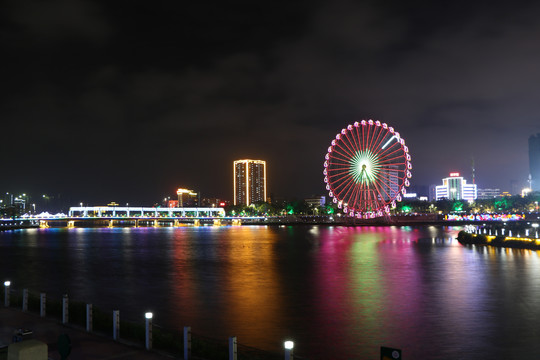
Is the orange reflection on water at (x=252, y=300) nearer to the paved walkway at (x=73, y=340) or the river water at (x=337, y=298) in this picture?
the river water at (x=337, y=298)

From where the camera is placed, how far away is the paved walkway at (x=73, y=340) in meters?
13.4

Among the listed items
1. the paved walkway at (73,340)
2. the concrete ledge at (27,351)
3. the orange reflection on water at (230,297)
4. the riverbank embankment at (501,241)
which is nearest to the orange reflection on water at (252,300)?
the orange reflection on water at (230,297)

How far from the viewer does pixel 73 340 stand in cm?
1518

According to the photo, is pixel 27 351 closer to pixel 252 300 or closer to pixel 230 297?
pixel 252 300

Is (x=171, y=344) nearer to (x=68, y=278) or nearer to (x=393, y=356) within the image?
(x=393, y=356)

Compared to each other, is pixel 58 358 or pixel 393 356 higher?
pixel 393 356

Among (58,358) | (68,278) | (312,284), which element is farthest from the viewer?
(68,278)

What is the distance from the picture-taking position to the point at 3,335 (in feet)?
51.0

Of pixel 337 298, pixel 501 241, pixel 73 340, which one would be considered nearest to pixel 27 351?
pixel 73 340

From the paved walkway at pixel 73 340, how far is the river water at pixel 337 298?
6.15 m

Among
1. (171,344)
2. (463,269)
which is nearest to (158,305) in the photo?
(171,344)

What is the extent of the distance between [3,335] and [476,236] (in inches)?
2760

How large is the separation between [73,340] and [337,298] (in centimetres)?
1820

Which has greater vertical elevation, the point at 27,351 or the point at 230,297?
the point at 27,351
